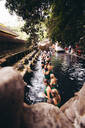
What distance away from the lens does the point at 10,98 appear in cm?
134

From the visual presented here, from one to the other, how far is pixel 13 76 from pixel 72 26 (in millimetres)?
1579

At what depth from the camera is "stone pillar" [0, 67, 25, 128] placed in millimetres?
1292

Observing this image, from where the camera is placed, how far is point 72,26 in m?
2.15

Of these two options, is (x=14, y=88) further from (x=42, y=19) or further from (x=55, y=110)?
(x=42, y=19)

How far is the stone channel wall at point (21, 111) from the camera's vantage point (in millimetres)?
1322

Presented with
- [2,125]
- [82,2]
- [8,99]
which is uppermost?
[82,2]

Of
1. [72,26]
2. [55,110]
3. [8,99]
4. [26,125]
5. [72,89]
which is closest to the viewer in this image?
[8,99]

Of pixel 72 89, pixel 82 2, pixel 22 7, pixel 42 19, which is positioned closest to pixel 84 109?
pixel 82 2

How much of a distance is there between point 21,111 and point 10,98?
42 cm

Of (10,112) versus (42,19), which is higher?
(42,19)

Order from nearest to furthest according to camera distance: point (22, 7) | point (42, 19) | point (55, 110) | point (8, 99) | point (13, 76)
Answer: point (8, 99)
point (13, 76)
point (55, 110)
point (22, 7)
point (42, 19)

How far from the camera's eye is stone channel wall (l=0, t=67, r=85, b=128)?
4.34ft

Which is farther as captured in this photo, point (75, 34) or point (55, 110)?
point (75, 34)

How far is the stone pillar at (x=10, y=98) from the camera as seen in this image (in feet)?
4.24
